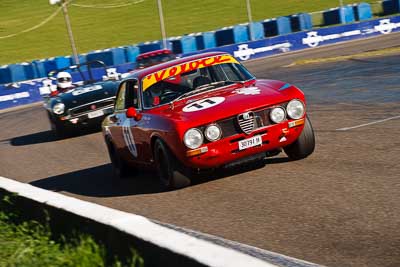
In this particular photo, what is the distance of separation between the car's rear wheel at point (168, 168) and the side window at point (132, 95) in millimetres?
936

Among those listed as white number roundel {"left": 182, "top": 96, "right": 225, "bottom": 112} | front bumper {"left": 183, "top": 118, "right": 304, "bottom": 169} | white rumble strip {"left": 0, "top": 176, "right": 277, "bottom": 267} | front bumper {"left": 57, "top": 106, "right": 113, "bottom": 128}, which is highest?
white rumble strip {"left": 0, "top": 176, "right": 277, "bottom": 267}

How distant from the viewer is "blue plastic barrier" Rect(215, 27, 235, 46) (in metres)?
41.5

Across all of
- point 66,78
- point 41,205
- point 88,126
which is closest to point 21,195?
point 41,205

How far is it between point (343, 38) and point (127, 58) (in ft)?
Answer: 31.2

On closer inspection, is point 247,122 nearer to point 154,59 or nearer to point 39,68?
point 154,59

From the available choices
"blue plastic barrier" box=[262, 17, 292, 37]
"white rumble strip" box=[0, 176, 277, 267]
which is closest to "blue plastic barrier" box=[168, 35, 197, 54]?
"blue plastic barrier" box=[262, 17, 292, 37]

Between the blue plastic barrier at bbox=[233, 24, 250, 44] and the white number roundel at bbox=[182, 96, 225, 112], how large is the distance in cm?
3297

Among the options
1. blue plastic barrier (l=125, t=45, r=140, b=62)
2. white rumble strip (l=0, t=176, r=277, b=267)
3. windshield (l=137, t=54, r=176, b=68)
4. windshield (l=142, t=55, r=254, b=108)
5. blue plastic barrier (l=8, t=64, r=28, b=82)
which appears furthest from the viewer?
blue plastic barrier (l=125, t=45, r=140, b=62)

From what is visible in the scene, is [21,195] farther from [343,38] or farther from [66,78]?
[343,38]

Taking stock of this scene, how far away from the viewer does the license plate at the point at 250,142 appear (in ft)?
27.6

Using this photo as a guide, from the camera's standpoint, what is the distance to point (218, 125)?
→ 8.34m

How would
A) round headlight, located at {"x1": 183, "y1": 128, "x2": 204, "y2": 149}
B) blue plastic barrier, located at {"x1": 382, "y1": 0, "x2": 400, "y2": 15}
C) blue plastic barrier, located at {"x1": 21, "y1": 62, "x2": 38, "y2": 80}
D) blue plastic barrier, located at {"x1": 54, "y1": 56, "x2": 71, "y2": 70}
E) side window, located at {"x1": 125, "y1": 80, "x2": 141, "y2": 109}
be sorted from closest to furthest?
round headlight, located at {"x1": 183, "y1": 128, "x2": 204, "y2": 149}, side window, located at {"x1": 125, "y1": 80, "x2": 141, "y2": 109}, blue plastic barrier, located at {"x1": 21, "y1": 62, "x2": 38, "y2": 80}, blue plastic barrier, located at {"x1": 54, "y1": 56, "x2": 71, "y2": 70}, blue plastic barrier, located at {"x1": 382, "y1": 0, "x2": 400, "y2": 15}

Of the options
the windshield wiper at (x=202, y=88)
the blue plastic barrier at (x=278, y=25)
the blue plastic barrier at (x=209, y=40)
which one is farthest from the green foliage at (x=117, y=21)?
the windshield wiper at (x=202, y=88)

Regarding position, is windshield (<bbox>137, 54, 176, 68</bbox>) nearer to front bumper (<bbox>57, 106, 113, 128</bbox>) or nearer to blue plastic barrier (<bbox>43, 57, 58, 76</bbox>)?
front bumper (<bbox>57, 106, 113, 128</bbox>)
